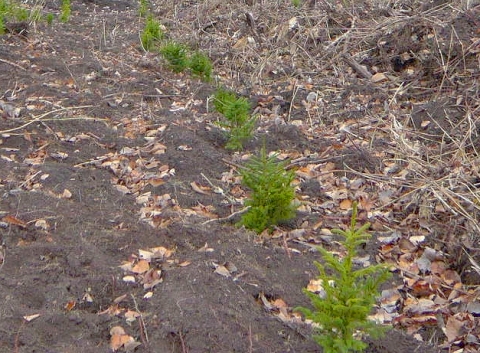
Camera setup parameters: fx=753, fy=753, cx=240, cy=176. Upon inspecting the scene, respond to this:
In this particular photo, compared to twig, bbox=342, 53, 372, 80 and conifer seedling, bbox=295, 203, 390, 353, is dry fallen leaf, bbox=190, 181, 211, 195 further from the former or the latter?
twig, bbox=342, 53, 372, 80

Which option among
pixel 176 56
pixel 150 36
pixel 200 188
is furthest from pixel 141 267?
pixel 150 36

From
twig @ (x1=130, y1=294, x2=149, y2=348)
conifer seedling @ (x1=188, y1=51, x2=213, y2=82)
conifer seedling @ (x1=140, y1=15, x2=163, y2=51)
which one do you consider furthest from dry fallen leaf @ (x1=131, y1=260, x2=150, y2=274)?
conifer seedling @ (x1=140, y1=15, x2=163, y2=51)

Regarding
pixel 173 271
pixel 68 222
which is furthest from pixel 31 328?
pixel 68 222

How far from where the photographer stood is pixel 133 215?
4.73 m

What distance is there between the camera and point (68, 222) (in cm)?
448

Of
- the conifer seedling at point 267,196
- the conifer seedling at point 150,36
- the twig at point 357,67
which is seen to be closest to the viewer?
the conifer seedling at point 267,196

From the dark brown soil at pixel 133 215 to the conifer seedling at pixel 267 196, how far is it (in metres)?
0.11

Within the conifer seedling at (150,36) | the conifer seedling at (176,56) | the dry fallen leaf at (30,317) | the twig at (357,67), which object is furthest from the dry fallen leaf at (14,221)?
the conifer seedling at (150,36)

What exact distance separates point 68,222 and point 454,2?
5.40 meters

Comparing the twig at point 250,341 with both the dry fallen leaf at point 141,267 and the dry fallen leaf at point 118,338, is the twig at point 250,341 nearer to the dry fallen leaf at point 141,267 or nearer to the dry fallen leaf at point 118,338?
the dry fallen leaf at point 118,338

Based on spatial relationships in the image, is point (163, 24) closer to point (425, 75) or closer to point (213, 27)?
point (213, 27)

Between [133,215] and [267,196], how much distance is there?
3.01 feet

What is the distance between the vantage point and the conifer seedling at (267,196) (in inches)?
171

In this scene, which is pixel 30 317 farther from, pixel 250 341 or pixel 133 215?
pixel 133 215
